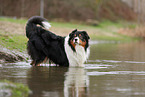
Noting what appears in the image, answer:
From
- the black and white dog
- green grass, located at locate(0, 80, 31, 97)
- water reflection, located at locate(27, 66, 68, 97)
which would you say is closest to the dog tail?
the black and white dog

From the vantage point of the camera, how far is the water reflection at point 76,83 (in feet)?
21.9

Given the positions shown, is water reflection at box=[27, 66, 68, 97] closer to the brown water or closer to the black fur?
the brown water

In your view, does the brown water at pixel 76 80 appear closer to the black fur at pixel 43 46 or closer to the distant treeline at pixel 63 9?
the black fur at pixel 43 46

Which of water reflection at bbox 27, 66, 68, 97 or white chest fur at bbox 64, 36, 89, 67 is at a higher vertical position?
white chest fur at bbox 64, 36, 89, 67

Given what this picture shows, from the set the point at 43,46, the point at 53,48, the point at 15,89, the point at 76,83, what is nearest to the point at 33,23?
the point at 43,46

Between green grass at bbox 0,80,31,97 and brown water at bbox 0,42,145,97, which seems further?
brown water at bbox 0,42,145,97

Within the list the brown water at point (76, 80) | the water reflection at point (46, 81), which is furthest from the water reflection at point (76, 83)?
the water reflection at point (46, 81)

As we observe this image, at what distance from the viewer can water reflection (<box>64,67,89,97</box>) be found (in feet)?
21.9

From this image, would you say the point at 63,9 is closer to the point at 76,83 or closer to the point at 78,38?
the point at 78,38

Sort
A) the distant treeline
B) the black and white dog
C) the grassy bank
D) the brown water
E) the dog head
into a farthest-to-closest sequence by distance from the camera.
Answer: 1. the distant treeline
2. the grassy bank
3. the black and white dog
4. the dog head
5. the brown water

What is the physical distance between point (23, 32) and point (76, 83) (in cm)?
1538

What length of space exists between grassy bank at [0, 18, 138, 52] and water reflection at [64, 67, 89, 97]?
413 cm

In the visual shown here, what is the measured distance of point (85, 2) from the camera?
57250 mm

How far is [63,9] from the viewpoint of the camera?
53312mm
